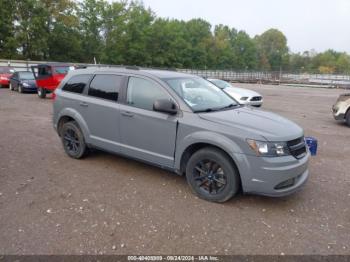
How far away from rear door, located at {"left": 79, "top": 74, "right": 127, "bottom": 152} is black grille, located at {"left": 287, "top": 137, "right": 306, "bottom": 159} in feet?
8.55

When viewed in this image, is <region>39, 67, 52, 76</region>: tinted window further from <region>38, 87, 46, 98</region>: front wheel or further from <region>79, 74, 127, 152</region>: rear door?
<region>79, 74, 127, 152</region>: rear door

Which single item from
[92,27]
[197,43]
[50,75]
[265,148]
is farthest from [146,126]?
[197,43]

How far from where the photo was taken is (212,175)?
3.81m

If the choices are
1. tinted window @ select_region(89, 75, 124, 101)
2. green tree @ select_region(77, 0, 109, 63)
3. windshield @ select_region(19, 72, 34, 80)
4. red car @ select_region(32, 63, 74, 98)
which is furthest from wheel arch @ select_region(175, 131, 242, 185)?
green tree @ select_region(77, 0, 109, 63)

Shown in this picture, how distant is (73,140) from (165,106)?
7.80 feet

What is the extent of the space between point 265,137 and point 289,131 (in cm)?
48

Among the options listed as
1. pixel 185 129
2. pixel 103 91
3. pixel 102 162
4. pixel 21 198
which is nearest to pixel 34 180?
pixel 21 198

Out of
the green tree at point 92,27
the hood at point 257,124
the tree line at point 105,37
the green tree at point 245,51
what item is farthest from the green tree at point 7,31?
the green tree at point 245,51

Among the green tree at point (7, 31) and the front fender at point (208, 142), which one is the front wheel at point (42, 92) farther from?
the green tree at point (7, 31)

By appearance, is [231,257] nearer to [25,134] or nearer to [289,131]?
[289,131]

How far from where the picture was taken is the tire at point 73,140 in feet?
17.2

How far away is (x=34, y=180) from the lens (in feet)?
14.5

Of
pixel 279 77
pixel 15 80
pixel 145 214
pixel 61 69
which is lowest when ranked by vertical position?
pixel 145 214

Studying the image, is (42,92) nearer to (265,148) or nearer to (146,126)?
(146,126)
